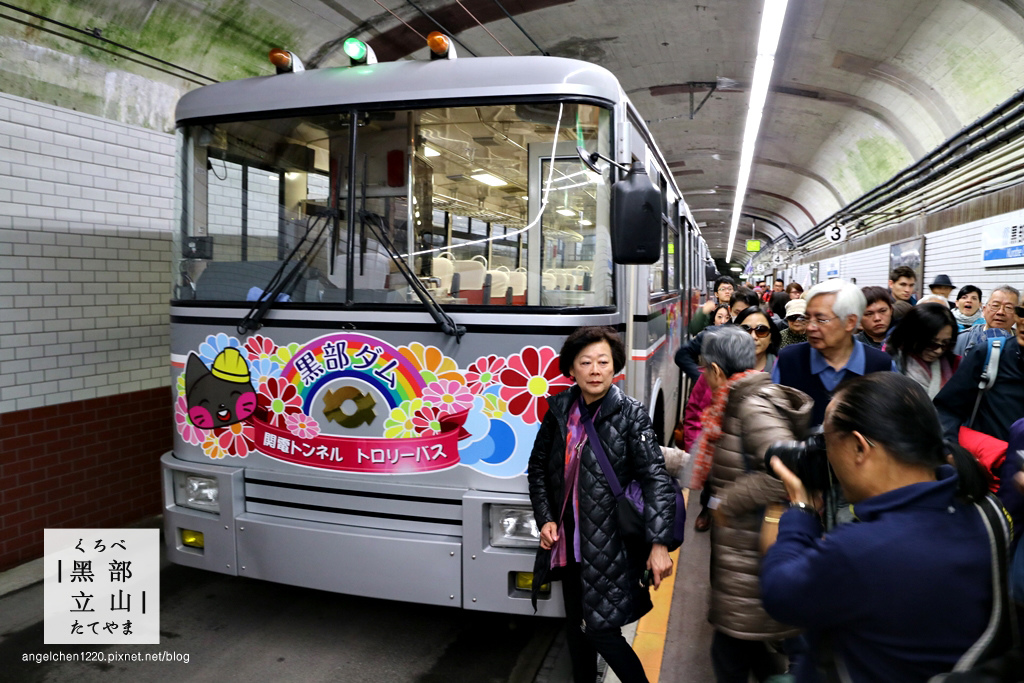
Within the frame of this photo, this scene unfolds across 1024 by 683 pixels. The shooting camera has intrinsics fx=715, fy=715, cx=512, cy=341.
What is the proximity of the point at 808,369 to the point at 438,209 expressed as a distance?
78.8 inches

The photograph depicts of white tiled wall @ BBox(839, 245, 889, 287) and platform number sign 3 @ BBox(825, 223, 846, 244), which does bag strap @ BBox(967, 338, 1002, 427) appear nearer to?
white tiled wall @ BBox(839, 245, 889, 287)

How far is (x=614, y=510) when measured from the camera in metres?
2.91

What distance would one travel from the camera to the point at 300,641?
165 inches

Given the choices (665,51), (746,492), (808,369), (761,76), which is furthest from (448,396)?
(761,76)

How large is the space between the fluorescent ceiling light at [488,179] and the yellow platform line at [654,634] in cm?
238

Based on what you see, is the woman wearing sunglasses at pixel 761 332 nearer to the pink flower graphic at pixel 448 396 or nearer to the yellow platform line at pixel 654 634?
the yellow platform line at pixel 654 634

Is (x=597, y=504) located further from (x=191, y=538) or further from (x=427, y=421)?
(x=191, y=538)

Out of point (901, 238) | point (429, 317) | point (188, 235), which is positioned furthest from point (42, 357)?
point (901, 238)

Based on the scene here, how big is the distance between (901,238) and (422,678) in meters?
15.9

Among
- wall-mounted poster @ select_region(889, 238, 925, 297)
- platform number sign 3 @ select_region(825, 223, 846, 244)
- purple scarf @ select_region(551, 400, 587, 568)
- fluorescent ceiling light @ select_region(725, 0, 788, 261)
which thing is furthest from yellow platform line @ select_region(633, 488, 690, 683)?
platform number sign 3 @ select_region(825, 223, 846, 244)

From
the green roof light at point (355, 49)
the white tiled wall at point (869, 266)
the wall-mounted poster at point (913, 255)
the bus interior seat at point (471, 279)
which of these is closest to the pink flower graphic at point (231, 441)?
the bus interior seat at point (471, 279)

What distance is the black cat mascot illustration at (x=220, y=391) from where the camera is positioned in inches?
153

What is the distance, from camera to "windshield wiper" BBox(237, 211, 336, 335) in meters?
3.75

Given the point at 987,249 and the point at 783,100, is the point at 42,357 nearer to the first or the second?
the point at 987,249
